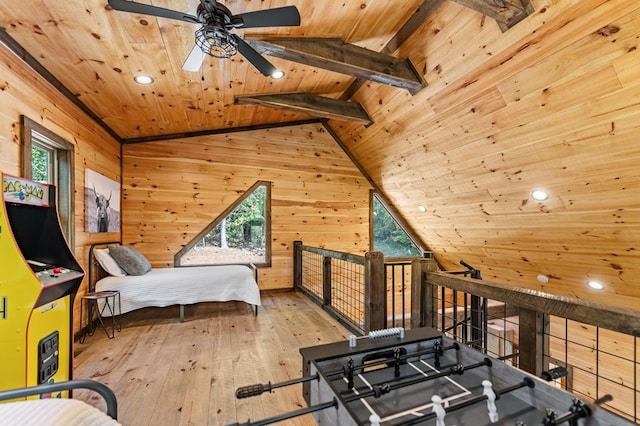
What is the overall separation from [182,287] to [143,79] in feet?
7.66

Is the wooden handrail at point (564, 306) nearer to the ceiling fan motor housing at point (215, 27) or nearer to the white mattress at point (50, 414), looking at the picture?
the white mattress at point (50, 414)

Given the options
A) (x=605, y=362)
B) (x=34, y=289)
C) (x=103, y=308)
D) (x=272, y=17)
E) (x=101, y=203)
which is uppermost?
(x=272, y=17)

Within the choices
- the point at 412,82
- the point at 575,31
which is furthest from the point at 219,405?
the point at 575,31

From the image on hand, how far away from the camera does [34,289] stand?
1.55 m

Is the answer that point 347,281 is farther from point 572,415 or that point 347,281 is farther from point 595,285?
point 572,415

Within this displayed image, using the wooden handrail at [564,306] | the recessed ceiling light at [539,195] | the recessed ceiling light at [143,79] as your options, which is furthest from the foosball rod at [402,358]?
the recessed ceiling light at [143,79]

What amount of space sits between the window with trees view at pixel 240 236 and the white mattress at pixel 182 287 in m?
0.76

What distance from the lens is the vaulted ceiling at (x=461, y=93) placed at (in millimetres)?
1979

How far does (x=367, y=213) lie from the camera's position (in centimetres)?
592

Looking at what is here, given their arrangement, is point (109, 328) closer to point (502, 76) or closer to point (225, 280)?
point (225, 280)

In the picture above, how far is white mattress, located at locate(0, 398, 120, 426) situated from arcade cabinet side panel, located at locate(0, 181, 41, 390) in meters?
0.96

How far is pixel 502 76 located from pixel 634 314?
7.10 feet

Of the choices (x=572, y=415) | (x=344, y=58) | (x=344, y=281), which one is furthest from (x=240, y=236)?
(x=572, y=415)

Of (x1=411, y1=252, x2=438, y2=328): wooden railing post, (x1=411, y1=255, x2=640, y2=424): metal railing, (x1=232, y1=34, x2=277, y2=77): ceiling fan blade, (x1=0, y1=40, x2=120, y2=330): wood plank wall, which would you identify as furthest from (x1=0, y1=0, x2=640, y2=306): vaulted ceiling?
(x1=411, y1=252, x2=438, y2=328): wooden railing post
